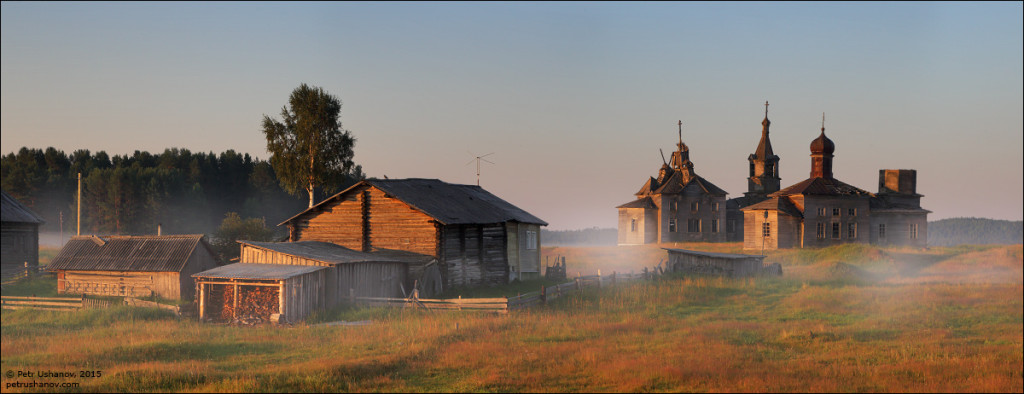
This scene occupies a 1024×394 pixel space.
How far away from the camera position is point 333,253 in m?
32.4

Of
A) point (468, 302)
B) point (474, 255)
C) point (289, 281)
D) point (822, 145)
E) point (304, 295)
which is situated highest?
point (822, 145)

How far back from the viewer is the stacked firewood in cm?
2741

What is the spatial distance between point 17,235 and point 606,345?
1591 inches

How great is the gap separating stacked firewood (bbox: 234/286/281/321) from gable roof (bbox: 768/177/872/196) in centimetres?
4897

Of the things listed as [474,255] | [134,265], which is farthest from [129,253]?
[474,255]

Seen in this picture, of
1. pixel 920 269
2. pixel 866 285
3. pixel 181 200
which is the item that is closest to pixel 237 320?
pixel 866 285

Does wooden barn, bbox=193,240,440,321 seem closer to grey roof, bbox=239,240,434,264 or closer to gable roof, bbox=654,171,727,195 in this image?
grey roof, bbox=239,240,434,264

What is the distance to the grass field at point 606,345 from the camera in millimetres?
16516

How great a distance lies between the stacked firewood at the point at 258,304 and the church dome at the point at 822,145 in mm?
57899

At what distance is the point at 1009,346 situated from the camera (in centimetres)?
1964

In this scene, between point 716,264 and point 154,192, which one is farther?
point 154,192

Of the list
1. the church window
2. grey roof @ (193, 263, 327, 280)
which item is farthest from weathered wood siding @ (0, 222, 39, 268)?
the church window

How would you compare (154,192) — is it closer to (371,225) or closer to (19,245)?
(19,245)

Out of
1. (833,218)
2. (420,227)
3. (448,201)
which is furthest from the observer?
(833,218)
